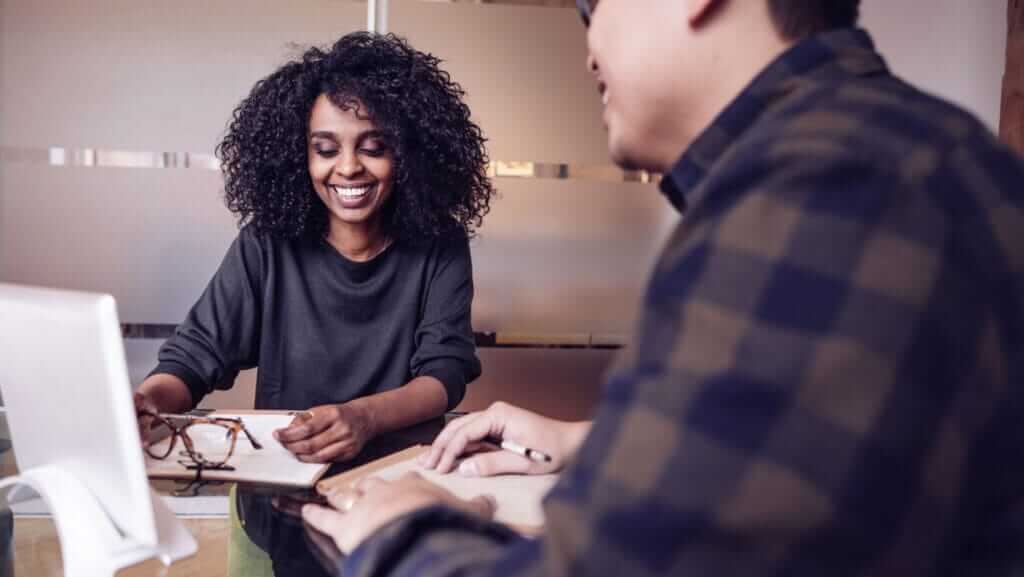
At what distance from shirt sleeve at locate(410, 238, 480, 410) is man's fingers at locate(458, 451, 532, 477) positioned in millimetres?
662

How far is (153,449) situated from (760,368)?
103 centimetres

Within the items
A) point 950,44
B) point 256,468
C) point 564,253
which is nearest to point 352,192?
point 256,468

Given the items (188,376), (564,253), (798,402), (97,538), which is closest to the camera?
(798,402)

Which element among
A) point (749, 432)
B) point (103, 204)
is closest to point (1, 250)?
point (103, 204)

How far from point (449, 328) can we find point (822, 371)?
5.09 ft

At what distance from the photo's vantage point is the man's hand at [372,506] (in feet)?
2.57

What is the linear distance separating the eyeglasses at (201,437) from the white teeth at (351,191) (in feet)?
2.40

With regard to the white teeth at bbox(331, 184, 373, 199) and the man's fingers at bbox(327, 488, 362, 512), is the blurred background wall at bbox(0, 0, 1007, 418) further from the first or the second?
the man's fingers at bbox(327, 488, 362, 512)

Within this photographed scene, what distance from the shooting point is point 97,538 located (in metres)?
0.88

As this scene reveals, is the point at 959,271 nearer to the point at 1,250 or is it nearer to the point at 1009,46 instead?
the point at 1009,46

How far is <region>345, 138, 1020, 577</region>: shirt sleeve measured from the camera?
1.44 feet

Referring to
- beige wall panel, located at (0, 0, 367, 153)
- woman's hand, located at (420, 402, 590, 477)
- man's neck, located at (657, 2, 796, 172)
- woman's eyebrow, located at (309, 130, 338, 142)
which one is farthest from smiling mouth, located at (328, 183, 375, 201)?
beige wall panel, located at (0, 0, 367, 153)

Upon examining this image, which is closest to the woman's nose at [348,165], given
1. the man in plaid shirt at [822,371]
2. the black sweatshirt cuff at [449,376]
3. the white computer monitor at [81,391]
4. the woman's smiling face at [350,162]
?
the woman's smiling face at [350,162]

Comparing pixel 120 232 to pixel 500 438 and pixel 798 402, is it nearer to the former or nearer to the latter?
pixel 500 438
